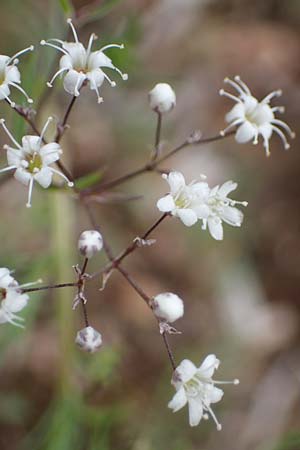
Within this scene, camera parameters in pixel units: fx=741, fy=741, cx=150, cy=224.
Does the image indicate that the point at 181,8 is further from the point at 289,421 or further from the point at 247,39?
the point at 289,421

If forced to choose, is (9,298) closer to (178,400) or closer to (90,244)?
(90,244)

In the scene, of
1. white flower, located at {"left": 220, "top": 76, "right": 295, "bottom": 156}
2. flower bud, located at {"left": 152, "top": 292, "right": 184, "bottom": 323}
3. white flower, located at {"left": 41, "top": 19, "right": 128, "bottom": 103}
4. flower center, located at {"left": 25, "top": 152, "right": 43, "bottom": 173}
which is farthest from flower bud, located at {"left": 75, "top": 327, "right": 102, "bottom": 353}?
white flower, located at {"left": 220, "top": 76, "right": 295, "bottom": 156}

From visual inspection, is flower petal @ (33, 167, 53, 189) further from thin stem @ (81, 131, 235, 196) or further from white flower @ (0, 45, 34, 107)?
thin stem @ (81, 131, 235, 196)

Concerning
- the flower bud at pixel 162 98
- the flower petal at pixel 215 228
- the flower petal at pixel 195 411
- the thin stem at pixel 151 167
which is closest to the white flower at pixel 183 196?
the flower petal at pixel 215 228

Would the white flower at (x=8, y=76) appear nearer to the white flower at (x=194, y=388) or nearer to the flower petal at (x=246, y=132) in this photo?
the flower petal at (x=246, y=132)

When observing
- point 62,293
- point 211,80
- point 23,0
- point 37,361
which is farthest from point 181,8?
point 37,361
